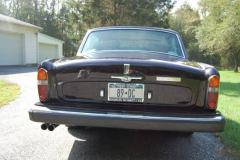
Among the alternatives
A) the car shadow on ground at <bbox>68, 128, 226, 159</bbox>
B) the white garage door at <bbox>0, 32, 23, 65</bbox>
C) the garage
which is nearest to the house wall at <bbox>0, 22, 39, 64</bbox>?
the garage

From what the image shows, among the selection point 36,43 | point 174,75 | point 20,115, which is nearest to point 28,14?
point 36,43

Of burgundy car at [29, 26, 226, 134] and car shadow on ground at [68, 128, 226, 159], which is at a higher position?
burgundy car at [29, 26, 226, 134]

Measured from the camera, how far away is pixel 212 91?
2312 millimetres

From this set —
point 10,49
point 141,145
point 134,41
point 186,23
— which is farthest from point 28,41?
point 186,23

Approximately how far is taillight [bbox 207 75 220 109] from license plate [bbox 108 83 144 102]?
745mm

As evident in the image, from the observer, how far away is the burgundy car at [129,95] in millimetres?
2123

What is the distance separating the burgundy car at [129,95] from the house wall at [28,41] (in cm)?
1548

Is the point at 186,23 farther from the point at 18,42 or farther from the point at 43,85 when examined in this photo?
the point at 43,85

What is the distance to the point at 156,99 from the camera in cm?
237

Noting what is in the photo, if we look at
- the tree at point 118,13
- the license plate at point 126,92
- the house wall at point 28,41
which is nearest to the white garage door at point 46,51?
the house wall at point 28,41

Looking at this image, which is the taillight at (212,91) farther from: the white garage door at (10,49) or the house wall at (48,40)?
the house wall at (48,40)

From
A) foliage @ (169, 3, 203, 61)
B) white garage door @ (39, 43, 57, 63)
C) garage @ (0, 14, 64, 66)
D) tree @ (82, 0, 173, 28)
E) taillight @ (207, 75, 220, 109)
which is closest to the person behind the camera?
taillight @ (207, 75, 220, 109)

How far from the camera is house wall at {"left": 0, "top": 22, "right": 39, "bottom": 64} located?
1628 centimetres

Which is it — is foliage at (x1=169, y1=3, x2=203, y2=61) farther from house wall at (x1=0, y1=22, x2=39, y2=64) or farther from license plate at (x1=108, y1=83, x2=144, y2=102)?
license plate at (x1=108, y1=83, x2=144, y2=102)
